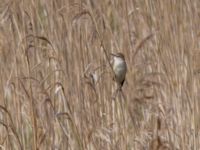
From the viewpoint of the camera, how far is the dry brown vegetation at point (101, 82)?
1723mm

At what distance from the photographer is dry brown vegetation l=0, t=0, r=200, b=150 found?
1.72 m

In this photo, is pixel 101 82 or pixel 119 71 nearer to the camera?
pixel 119 71

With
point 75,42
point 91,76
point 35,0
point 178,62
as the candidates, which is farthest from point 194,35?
point 91,76

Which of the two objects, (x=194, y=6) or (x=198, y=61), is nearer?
(x=198, y=61)

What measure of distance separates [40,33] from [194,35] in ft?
1.94

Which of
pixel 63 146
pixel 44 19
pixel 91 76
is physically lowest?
pixel 63 146

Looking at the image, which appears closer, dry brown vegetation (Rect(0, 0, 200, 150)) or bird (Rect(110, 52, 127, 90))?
bird (Rect(110, 52, 127, 90))

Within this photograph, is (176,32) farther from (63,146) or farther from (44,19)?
(63,146)

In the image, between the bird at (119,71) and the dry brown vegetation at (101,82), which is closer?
the bird at (119,71)

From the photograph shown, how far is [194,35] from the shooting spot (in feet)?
7.98

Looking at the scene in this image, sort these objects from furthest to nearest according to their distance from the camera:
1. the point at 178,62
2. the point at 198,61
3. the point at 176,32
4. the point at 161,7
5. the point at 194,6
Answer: the point at 194,6, the point at 161,7, the point at 176,32, the point at 178,62, the point at 198,61

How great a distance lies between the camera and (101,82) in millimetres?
2121

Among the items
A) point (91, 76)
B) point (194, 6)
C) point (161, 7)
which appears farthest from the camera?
point (194, 6)

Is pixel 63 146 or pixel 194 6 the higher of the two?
pixel 194 6
